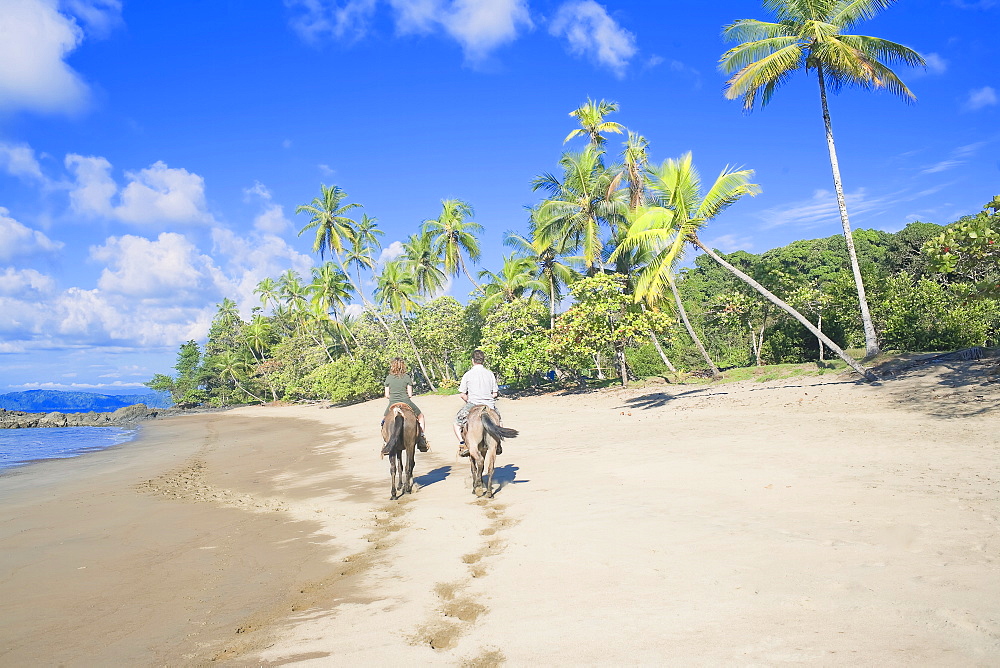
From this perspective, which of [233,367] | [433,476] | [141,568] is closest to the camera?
[141,568]

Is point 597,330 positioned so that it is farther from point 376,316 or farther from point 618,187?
point 376,316

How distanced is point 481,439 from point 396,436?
4.74 feet

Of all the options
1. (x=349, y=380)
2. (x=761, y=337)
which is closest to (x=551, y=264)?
(x=761, y=337)

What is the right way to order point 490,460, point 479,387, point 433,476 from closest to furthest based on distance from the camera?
point 490,460, point 479,387, point 433,476

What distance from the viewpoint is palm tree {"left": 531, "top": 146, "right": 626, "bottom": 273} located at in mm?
25031

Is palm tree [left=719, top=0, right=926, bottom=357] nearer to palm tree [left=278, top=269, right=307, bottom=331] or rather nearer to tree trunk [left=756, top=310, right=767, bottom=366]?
tree trunk [left=756, top=310, right=767, bottom=366]

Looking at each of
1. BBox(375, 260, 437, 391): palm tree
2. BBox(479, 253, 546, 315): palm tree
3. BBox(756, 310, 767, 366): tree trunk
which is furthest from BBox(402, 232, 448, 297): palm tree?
BBox(756, 310, 767, 366): tree trunk

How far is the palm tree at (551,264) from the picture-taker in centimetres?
2750

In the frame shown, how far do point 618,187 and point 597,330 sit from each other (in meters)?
8.01

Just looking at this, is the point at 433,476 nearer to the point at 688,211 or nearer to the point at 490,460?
the point at 490,460

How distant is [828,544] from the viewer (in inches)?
183

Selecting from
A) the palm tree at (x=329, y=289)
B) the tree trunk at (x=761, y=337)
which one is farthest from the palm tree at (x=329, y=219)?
the tree trunk at (x=761, y=337)

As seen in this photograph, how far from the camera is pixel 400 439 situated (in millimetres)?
8883

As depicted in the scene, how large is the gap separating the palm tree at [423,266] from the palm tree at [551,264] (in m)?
10.7
